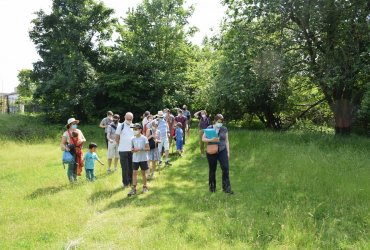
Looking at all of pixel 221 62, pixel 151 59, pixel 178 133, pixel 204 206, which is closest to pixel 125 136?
pixel 204 206

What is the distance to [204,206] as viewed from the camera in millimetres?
7742

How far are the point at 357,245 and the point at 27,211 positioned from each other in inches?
248

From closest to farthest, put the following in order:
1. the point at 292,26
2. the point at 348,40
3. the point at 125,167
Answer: the point at 125,167 → the point at 348,40 → the point at 292,26

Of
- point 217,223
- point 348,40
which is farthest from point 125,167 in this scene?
point 348,40

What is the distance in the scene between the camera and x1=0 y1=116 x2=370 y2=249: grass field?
594 cm

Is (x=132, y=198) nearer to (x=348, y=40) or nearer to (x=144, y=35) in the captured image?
(x=348, y=40)

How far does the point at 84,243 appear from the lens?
585 centimetres

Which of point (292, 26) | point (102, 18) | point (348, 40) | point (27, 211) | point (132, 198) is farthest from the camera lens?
point (102, 18)

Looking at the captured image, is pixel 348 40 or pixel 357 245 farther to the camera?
pixel 348 40

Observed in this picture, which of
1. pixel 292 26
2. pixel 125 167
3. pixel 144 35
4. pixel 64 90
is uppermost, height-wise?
pixel 144 35

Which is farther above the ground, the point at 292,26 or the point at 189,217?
the point at 292,26

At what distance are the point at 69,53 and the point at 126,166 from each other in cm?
1940

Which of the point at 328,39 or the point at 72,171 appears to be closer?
the point at 72,171

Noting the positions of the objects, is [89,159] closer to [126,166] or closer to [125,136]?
[126,166]
